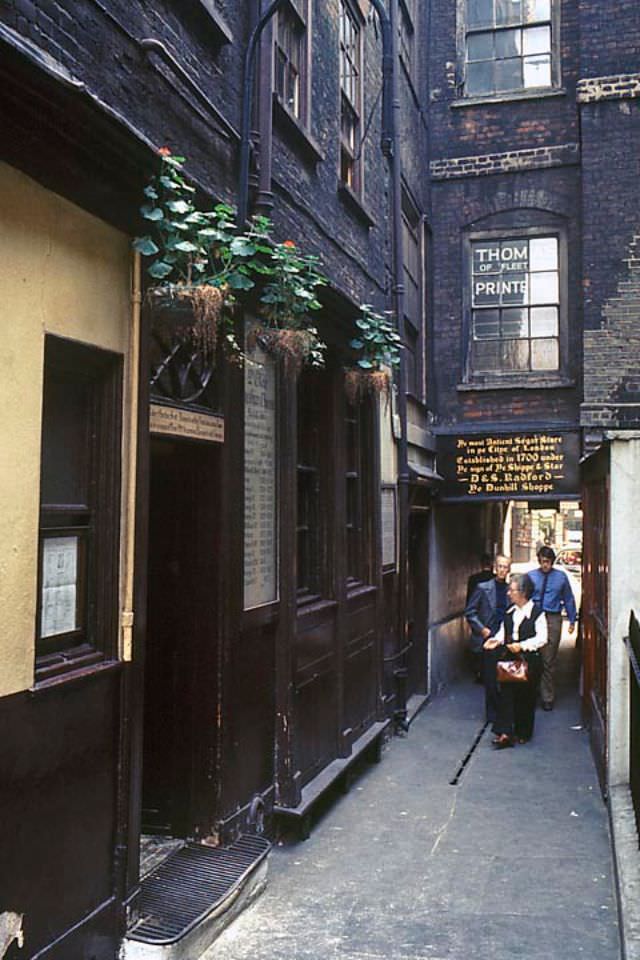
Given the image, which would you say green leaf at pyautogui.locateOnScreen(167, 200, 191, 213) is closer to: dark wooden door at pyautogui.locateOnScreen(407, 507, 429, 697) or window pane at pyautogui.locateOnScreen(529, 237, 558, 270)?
dark wooden door at pyautogui.locateOnScreen(407, 507, 429, 697)

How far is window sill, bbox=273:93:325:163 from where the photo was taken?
6.75m

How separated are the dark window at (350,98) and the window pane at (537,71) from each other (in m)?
4.51

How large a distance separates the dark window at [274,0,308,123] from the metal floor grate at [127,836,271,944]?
518 centimetres

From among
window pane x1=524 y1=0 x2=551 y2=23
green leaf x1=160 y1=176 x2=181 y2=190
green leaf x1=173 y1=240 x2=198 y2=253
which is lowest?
green leaf x1=173 y1=240 x2=198 y2=253

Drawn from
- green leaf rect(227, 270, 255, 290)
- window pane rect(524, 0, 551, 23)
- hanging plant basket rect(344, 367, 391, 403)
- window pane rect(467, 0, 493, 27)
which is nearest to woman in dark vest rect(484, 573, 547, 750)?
hanging plant basket rect(344, 367, 391, 403)

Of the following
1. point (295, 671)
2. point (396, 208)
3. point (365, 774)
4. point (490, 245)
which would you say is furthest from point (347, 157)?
point (365, 774)

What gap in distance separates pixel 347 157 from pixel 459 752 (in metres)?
5.82

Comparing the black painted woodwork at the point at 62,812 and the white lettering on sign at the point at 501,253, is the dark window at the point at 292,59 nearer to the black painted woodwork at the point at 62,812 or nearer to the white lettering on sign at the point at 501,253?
the black painted woodwork at the point at 62,812

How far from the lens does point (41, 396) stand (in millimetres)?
3773

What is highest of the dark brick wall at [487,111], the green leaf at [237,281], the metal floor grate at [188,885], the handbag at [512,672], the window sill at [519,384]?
the dark brick wall at [487,111]

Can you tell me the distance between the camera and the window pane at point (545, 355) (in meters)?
12.5


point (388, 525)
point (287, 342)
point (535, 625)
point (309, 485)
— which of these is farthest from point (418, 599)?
point (287, 342)

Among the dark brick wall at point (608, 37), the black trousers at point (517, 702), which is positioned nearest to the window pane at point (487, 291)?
the dark brick wall at point (608, 37)

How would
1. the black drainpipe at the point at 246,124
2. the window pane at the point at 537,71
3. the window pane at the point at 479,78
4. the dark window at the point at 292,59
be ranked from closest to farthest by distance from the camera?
1. the black drainpipe at the point at 246,124
2. the dark window at the point at 292,59
3. the window pane at the point at 537,71
4. the window pane at the point at 479,78
